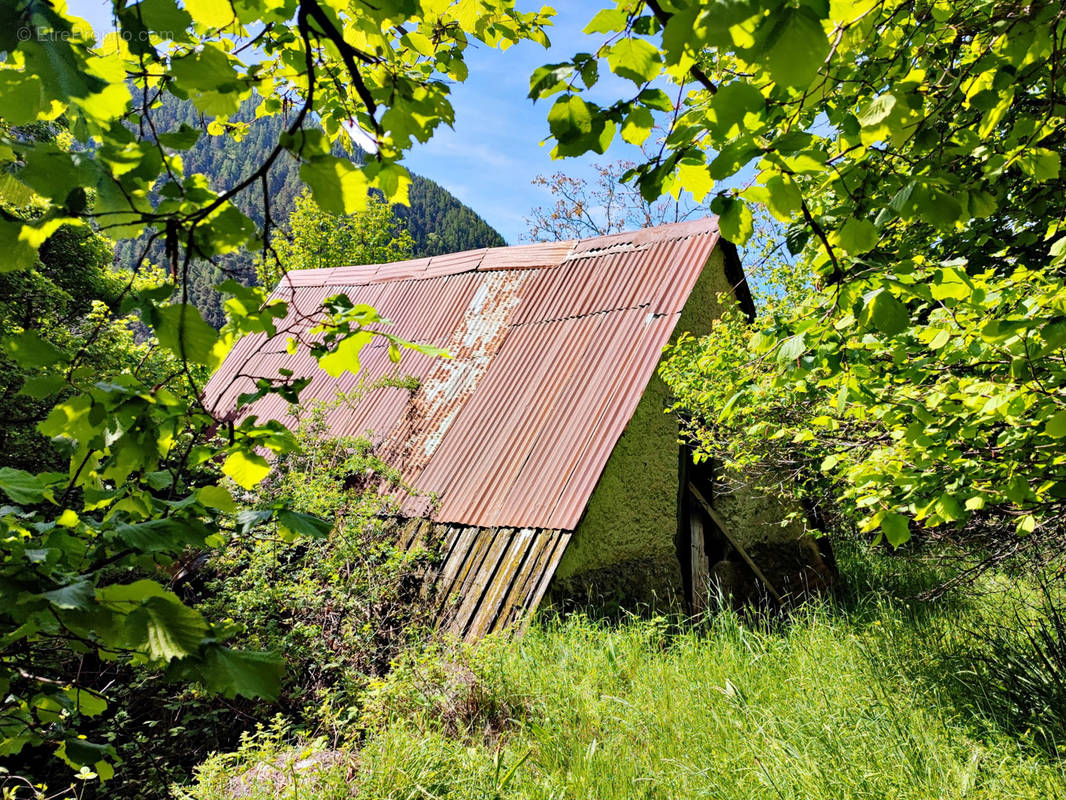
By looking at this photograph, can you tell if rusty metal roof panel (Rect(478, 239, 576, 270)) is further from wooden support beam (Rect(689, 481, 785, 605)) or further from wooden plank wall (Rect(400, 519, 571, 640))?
wooden plank wall (Rect(400, 519, 571, 640))

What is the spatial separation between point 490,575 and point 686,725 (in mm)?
2694

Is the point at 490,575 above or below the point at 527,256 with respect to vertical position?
below

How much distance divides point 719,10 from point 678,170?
627 millimetres

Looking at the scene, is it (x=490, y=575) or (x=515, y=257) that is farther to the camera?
(x=515, y=257)

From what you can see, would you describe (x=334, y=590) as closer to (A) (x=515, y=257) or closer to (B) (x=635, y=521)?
(B) (x=635, y=521)

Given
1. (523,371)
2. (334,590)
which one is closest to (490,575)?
(334,590)

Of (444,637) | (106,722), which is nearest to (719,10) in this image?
(444,637)

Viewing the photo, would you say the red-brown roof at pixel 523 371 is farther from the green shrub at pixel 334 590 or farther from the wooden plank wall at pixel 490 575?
the green shrub at pixel 334 590

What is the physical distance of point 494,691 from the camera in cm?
467

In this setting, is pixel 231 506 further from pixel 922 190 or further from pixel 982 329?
pixel 982 329

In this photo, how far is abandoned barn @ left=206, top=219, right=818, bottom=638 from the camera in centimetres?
652

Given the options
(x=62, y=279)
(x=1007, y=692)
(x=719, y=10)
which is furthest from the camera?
(x=62, y=279)

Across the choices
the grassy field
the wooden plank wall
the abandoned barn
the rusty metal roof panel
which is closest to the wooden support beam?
the abandoned barn

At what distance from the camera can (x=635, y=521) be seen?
7.15 meters
